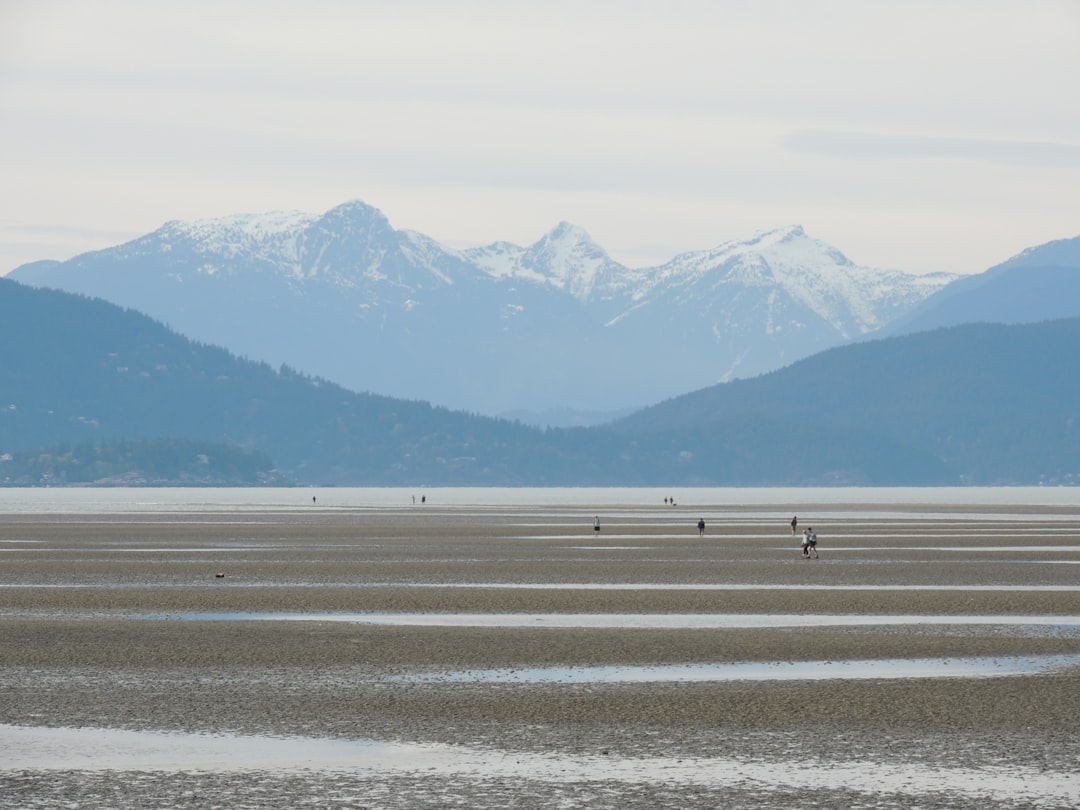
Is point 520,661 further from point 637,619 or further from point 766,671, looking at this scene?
point 637,619

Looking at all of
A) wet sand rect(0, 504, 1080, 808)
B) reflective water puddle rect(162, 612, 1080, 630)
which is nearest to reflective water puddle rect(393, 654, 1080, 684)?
wet sand rect(0, 504, 1080, 808)

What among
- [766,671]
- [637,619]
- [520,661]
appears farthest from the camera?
[637,619]

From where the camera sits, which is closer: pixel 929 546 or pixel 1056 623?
pixel 1056 623

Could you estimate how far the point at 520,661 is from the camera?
115ft

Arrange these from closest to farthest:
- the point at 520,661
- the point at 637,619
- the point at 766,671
→ the point at 766,671, the point at 520,661, the point at 637,619

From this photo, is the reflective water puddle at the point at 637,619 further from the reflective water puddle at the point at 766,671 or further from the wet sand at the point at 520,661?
the reflective water puddle at the point at 766,671

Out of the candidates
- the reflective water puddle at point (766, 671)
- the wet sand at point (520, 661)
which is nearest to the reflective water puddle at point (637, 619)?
the wet sand at point (520, 661)

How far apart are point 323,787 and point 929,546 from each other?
6281 centimetres

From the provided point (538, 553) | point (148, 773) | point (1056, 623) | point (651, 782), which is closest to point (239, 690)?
point (148, 773)

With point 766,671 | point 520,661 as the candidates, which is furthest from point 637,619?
point 766,671

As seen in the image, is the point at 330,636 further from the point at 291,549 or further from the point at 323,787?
the point at 291,549

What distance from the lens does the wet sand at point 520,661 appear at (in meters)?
22.9

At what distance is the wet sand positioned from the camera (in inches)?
902

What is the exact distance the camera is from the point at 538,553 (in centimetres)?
7444
